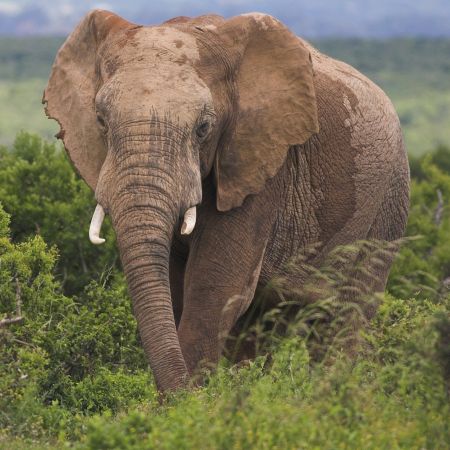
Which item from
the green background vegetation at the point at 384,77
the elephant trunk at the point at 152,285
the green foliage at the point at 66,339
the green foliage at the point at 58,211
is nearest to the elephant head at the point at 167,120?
the elephant trunk at the point at 152,285

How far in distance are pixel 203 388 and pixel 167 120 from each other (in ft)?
4.70

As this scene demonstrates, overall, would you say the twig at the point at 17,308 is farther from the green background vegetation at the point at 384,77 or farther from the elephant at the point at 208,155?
the green background vegetation at the point at 384,77

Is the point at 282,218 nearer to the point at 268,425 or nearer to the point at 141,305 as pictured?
the point at 141,305

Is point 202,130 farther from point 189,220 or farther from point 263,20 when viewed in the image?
point 263,20

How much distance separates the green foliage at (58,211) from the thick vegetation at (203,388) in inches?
35.9

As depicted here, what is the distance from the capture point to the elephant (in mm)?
7211

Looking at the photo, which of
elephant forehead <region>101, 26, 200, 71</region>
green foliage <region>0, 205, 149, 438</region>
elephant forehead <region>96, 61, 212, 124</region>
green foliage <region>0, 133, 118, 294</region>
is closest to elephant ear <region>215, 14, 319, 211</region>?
elephant forehead <region>101, 26, 200, 71</region>

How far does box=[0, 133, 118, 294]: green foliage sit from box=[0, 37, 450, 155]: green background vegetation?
6369 centimetres

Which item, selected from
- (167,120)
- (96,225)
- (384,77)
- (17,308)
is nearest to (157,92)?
(167,120)

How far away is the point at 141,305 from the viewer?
7.18m

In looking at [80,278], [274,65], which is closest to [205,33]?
[274,65]

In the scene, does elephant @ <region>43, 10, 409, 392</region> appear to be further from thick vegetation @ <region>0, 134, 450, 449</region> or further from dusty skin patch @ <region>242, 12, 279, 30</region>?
thick vegetation @ <region>0, 134, 450, 449</region>

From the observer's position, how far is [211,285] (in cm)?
807

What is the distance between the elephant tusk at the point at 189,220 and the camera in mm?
7344
